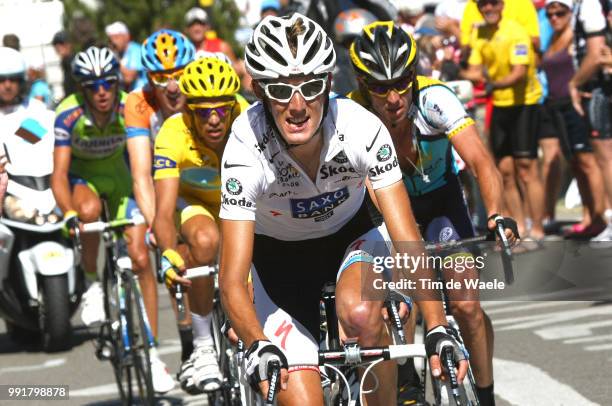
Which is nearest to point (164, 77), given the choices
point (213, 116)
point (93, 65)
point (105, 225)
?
point (93, 65)

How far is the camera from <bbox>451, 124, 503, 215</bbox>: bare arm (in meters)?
6.97

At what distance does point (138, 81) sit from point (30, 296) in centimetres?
543

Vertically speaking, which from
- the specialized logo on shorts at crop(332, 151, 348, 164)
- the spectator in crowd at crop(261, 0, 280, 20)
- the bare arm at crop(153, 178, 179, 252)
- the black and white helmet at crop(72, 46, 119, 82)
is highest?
the spectator in crowd at crop(261, 0, 280, 20)

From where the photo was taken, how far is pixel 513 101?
13.4 metres

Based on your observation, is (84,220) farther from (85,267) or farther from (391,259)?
(391,259)

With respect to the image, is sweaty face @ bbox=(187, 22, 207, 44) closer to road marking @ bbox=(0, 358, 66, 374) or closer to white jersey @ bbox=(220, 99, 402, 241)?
road marking @ bbox=(0, 358, 66, 374)

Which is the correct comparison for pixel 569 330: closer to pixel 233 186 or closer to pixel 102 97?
pixel 102 97

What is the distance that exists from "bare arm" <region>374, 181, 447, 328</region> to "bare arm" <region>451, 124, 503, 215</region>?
4.84ft

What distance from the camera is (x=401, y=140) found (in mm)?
7141

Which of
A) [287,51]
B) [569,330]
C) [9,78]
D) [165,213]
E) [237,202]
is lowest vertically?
[569,330]

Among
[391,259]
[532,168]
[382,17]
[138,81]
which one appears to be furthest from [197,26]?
[391,259]

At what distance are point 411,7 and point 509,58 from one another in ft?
11.0

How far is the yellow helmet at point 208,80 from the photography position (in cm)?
791

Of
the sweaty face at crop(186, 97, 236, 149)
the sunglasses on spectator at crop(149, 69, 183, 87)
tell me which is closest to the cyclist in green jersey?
the sunglasses on spectator at crop(149, 69, 183, 87)
